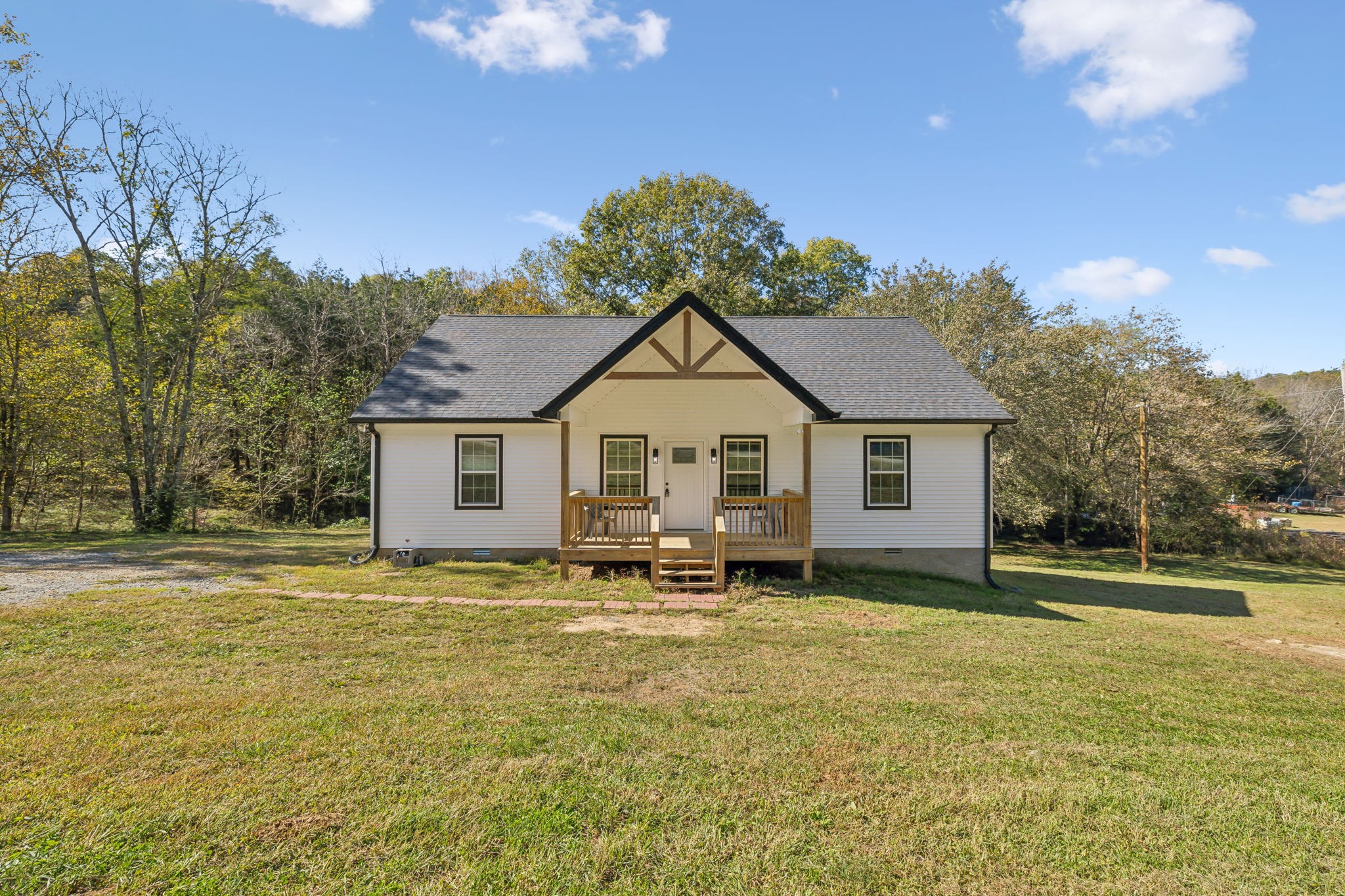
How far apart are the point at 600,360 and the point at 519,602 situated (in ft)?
16.9

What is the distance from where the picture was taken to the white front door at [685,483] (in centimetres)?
1279

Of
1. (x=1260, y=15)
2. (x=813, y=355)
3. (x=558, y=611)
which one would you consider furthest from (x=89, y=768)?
(x=1260, y=15)

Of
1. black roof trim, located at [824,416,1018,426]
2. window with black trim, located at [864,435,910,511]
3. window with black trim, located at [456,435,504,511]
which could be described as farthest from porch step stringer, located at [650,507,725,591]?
window with black trim, located at [456,435,504,511]

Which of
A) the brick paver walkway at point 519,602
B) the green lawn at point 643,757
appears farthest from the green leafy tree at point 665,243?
the green lawn at point 643,757

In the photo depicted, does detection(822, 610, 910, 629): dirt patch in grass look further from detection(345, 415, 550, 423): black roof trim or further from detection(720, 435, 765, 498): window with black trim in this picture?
detection(345, 415, 550, 423): black roof trim

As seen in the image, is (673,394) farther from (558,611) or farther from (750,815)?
(750,815)

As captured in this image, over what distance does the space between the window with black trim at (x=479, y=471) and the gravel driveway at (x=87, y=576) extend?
12.8 ft

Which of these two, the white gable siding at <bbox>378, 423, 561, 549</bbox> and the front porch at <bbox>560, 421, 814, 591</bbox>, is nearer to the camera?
the front porch at <bbox>560, 421, 814, 591</bbox>

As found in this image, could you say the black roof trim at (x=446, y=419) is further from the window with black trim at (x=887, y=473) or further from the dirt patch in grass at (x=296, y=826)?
the dirt patch in grass at (x=296, y=826)

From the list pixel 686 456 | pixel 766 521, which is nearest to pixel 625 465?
pixel 686 456

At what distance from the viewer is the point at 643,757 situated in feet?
13.3

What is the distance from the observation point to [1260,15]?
10.8m

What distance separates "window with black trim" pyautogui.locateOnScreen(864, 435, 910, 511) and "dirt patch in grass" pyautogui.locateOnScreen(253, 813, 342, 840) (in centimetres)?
1087

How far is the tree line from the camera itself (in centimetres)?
1623
